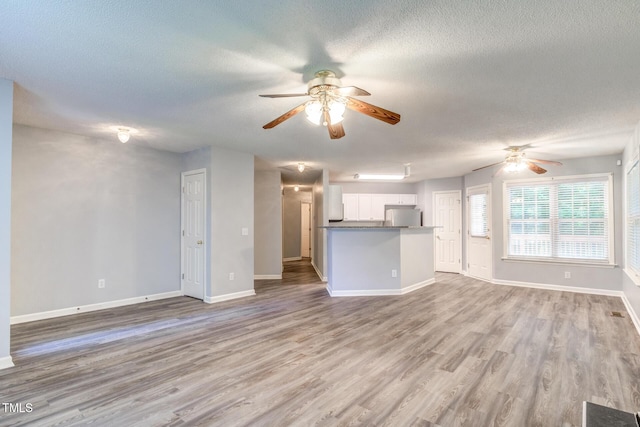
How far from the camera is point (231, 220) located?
511 centimetres

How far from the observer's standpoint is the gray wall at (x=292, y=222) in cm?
1035

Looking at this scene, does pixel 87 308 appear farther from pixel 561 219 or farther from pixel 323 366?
pixel 561 219

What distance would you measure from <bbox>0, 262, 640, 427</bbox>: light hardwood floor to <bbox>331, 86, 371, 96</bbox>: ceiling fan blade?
7.02 ft

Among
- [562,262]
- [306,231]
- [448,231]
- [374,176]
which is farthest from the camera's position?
[306,231]

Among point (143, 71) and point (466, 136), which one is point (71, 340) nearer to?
point (143, 71)

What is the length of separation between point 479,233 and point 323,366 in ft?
18.7

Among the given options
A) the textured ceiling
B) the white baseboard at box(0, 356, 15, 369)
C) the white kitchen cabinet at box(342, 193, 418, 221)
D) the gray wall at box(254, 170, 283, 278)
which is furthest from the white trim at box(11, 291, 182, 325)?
the white kitchen cabinet at box(342, 193, 418, 221)

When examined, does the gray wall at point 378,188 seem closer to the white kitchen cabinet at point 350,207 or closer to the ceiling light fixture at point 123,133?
the white kitchen cabinet at point 350,207

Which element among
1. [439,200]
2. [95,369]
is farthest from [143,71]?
[439,200]

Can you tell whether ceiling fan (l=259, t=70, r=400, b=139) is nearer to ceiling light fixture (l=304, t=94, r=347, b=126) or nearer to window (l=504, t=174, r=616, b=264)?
ceiling light fixture (l=304, t=94, r=347, b=126)

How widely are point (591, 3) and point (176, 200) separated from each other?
538cm

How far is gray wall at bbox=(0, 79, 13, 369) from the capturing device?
8.46 feet

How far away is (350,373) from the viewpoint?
2.57 meters

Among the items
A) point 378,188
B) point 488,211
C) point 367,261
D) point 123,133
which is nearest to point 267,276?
point 367,261
